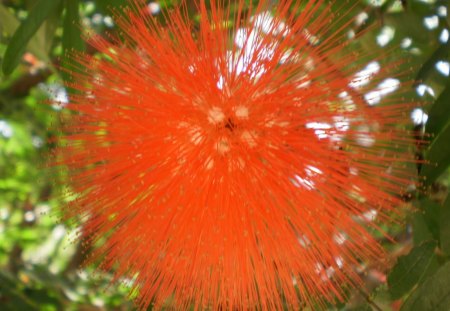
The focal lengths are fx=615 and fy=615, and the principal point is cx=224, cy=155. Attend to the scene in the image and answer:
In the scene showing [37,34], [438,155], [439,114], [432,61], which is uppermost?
[37,34]

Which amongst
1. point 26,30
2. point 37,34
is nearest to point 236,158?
point 26,30

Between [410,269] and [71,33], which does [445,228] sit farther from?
[71,33]

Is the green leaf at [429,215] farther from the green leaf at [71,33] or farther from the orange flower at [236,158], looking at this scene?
the green leaf at [71,33]

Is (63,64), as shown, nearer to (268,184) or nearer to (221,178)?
(221,178)

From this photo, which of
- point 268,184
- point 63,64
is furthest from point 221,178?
point 63,64

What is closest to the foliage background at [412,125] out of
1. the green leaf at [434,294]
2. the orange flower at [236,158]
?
the green leaf at [434,294]

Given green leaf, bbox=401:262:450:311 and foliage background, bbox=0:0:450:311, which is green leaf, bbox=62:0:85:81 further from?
green leaf, bbox=401:262:450:311
